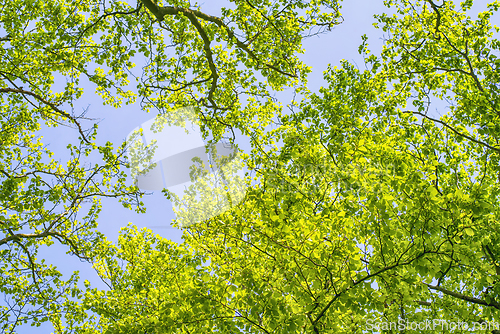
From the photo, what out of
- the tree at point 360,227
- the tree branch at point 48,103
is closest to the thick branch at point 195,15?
the tree at point 360,227

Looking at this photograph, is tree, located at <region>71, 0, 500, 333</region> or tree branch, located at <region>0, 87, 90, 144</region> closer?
tree, located at <region>71, 0, 500, 333</region>

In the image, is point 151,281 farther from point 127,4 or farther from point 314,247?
point 127,4

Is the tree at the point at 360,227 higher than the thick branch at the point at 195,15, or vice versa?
the thick branch at the point at 195,15

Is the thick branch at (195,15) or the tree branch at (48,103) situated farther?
the tree branch at (48,103)

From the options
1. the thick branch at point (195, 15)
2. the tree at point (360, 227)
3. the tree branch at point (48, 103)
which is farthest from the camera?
the tree branch at point (48, 103)

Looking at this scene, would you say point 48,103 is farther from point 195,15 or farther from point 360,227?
point 360,227

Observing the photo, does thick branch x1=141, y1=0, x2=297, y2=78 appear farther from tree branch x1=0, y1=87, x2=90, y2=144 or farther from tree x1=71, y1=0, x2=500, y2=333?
tree branch x1=0, y1=87, x2=90, y2=144

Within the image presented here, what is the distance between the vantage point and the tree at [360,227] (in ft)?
12.6

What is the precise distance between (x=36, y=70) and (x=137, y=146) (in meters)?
3.82

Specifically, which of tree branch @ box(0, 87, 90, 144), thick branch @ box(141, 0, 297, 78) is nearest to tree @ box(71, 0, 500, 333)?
thick branch @ box(141, 0, 297, 78)

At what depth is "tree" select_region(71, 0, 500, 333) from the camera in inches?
151

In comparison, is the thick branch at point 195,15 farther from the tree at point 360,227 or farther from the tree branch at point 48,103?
the tree branch at point 48,103

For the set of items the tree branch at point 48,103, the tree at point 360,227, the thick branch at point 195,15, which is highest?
the thick branch at point 195,15

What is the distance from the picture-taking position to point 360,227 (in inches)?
219
